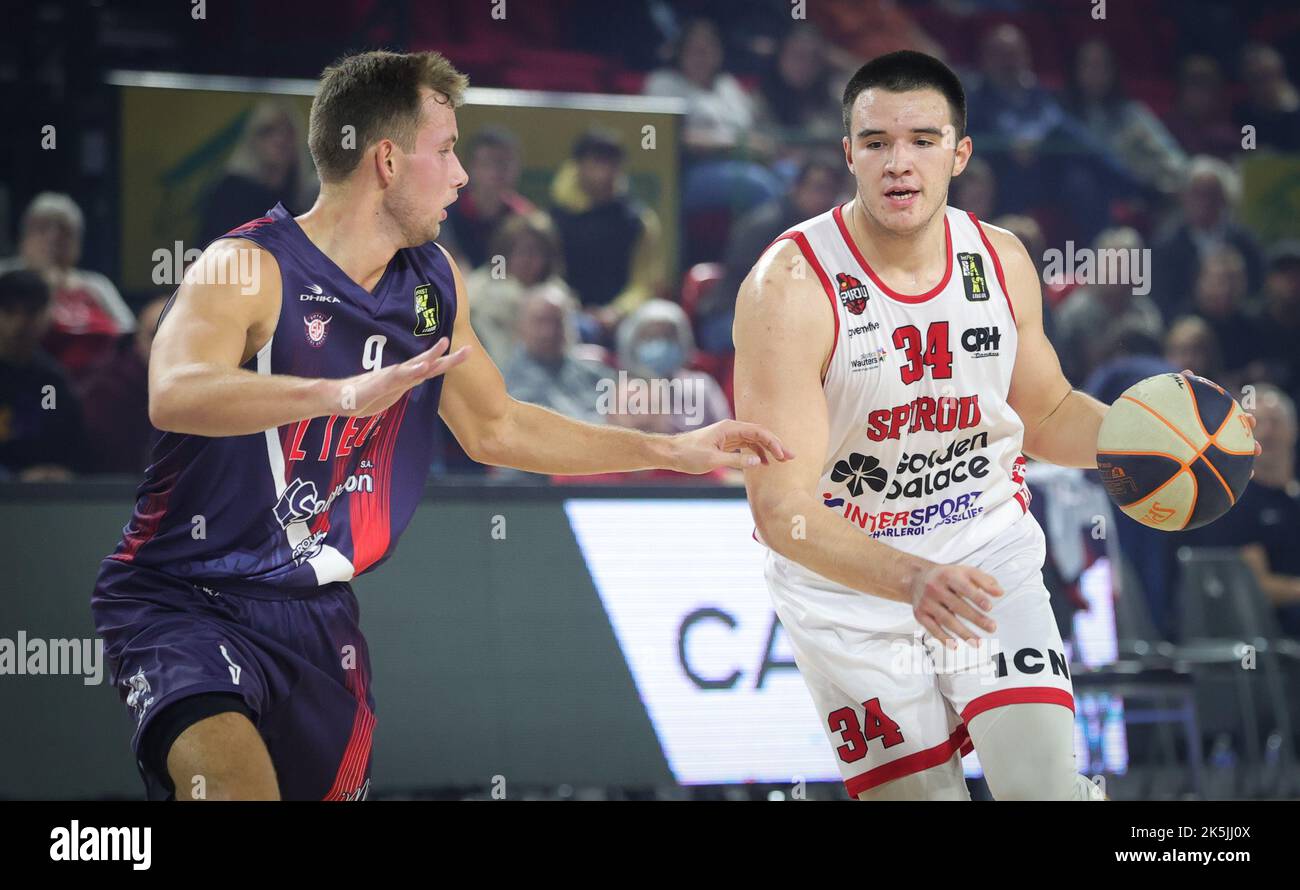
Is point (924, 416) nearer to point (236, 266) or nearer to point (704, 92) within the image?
point (236, 266)

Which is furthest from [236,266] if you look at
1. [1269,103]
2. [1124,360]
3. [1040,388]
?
[1269,103]

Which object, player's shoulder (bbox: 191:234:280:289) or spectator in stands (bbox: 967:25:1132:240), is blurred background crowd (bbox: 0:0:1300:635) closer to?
spectator in stands (bbox: 967:25:1132:240)

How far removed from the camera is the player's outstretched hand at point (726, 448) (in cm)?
388

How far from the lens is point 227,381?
3.34m

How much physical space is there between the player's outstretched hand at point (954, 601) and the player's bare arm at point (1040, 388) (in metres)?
1.03

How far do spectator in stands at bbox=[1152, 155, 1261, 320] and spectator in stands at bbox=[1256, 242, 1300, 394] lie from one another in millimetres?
170

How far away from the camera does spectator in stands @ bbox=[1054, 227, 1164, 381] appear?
9.30 meters

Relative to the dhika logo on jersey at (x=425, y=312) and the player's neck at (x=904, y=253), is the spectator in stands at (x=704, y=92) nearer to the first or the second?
the player's neck at (x=904, y=253)

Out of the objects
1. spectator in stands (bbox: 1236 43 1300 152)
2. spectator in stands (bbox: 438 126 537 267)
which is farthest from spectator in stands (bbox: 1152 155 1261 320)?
spectator in stands (bbox: 438 126 537 267)

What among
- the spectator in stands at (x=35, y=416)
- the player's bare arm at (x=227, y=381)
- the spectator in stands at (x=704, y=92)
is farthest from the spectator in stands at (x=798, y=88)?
the player's bare arm at (x=227, y=381)
